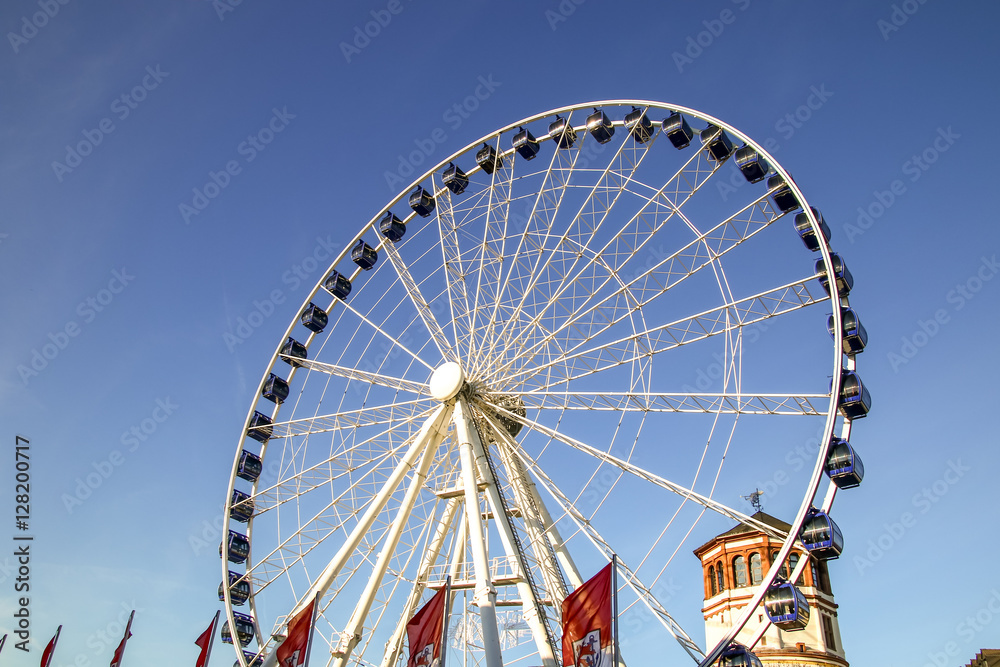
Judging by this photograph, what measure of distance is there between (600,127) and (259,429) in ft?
57.8

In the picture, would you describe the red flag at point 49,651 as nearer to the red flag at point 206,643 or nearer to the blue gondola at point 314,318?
the red flag at point 206,643

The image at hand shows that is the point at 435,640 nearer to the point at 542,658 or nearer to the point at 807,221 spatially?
the point at 542,658

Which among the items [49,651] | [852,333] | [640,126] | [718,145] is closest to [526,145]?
[640,126]

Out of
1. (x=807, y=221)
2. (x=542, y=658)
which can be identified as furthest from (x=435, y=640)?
(x=807, y=221)

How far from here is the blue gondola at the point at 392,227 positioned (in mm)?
33219

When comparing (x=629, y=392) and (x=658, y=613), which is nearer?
(x=658, y=613)

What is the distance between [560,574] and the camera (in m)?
25.1

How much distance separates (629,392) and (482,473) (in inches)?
208

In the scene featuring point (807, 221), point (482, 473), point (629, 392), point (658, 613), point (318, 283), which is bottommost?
point (658, 613)

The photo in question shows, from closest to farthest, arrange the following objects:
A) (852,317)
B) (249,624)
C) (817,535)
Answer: (817,535) < (852,317) < (249,624)

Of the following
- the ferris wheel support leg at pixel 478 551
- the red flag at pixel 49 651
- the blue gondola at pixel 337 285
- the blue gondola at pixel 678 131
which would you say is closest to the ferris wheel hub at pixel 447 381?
the ferris wheel support leg at pixel 478 551

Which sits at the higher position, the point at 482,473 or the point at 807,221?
the point at 807,221

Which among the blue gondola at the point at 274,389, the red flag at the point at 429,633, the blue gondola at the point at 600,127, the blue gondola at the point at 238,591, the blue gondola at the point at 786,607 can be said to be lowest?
the red flag at the point at 429,633

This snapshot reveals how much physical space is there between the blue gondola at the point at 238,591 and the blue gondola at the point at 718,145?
22.2m
